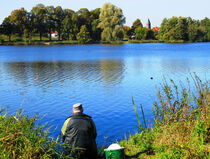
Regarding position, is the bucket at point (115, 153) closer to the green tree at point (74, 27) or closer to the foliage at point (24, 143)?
the foliage at point (24, 143)

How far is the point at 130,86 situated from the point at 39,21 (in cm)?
9487

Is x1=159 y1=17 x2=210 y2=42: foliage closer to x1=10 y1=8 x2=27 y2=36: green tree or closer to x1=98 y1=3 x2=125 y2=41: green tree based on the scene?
x1=98 y1=3 x2=125 y2=41: green tree

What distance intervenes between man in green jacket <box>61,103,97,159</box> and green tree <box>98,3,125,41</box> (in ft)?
247

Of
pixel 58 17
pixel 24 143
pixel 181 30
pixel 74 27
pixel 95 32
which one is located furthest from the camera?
pixel 58 17

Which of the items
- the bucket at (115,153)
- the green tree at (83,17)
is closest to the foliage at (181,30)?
the green tree at (83,17)

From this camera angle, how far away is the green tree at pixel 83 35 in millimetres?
100688

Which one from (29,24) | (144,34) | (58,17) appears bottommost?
(144,34)

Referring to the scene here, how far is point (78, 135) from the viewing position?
5766 millimetres

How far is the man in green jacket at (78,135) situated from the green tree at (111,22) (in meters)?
75.4

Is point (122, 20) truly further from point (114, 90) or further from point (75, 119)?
point (75, 119)

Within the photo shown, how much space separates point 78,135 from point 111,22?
7698 centimetres

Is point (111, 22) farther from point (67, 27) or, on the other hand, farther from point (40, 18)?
point (40, 18)

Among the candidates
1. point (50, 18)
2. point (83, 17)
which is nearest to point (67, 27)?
point (83, 17)

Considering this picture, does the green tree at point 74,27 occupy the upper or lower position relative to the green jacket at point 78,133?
upper
